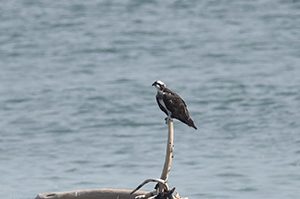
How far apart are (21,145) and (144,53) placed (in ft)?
38.0

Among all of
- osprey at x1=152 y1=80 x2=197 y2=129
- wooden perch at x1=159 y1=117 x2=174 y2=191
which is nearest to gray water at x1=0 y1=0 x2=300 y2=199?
wooden perch at x1=159 y1=117 x2=174 y2=191

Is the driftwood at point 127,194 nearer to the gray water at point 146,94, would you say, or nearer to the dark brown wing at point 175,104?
the dark brown wing at point 175,104

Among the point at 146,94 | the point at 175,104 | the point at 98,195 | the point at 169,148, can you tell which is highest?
the point at 175,104

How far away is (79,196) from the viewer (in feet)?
32.0

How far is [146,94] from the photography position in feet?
84.4

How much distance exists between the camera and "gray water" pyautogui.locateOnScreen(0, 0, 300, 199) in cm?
1656

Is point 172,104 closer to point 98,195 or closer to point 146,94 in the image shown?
point 98,195

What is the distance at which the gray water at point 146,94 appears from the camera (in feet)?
54.3

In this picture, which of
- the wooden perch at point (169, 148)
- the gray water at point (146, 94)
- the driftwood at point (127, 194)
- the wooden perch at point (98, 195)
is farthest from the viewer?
the gray water at point (146, 94)

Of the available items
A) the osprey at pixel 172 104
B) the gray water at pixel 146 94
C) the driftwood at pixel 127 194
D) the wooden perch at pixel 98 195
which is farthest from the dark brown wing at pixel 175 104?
the gray water at pixel 146 94

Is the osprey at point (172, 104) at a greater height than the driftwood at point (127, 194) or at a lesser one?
greater

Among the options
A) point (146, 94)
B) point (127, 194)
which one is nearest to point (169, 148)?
point (127, 194)

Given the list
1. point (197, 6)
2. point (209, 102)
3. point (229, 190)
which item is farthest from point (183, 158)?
point (197, 6)

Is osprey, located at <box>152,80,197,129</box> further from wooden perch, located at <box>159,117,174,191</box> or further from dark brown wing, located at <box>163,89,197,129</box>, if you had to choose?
wooden perch, located at <box>159,117,174,191</box>
